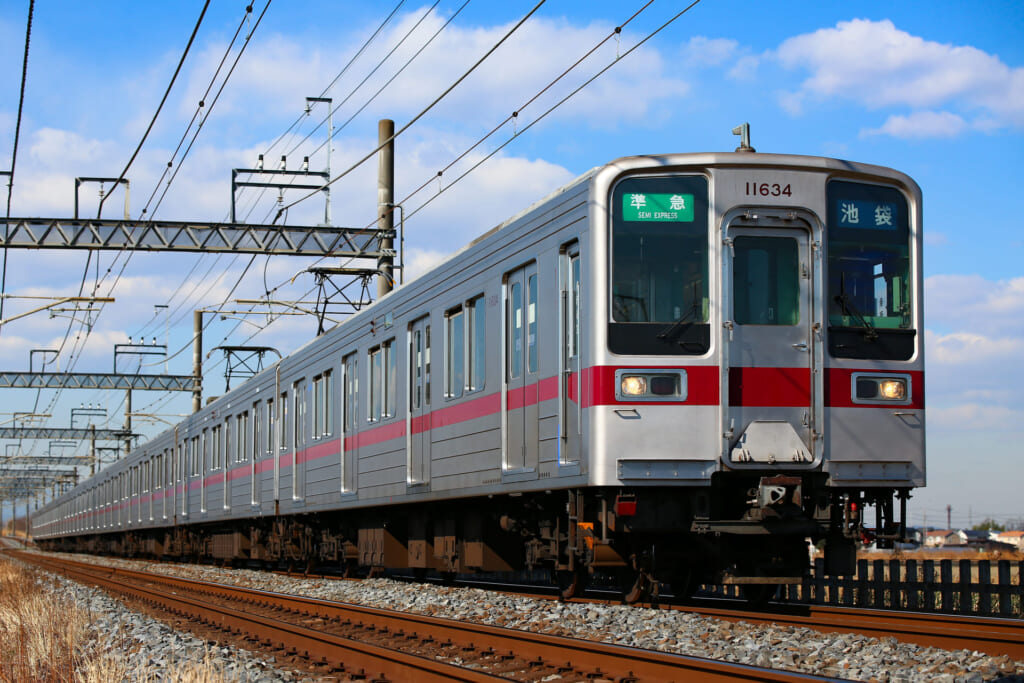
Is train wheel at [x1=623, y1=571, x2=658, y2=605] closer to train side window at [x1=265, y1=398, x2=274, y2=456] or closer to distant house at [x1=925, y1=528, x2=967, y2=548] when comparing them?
train side window at [x1=265, y1=398, x2=274, y2=456]

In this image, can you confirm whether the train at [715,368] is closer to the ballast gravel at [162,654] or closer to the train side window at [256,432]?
the ballast gravel at [162,654]

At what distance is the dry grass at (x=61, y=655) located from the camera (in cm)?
744

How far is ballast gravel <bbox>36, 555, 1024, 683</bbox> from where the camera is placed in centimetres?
695

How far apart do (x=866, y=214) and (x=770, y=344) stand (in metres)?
1.33

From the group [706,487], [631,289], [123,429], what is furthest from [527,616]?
[123,429]

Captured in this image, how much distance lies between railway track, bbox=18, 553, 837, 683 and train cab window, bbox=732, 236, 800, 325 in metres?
2.88

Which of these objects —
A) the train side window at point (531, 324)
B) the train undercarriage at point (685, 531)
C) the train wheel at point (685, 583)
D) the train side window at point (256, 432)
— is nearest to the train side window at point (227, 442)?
the train side window at point (256, 432)

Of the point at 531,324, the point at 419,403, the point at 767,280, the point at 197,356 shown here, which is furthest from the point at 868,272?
the point at 197,356

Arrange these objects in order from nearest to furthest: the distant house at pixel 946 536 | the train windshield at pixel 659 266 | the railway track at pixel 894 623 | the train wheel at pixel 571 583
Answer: the railway track at pixel 894 623
the train windshield at pixel 659 266
the train wheel at pixel 571 583
the distant house at pixel 946 536

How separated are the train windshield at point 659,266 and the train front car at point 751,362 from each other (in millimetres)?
11

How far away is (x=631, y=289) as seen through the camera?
9180 mm

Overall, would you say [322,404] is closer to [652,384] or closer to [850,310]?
[652,384]

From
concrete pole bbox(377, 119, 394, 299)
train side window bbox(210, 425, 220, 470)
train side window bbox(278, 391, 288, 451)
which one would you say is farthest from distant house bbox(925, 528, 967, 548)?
train side window bbox(278, 391, 288, 451)

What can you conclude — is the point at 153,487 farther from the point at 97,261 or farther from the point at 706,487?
the point at 706,487
